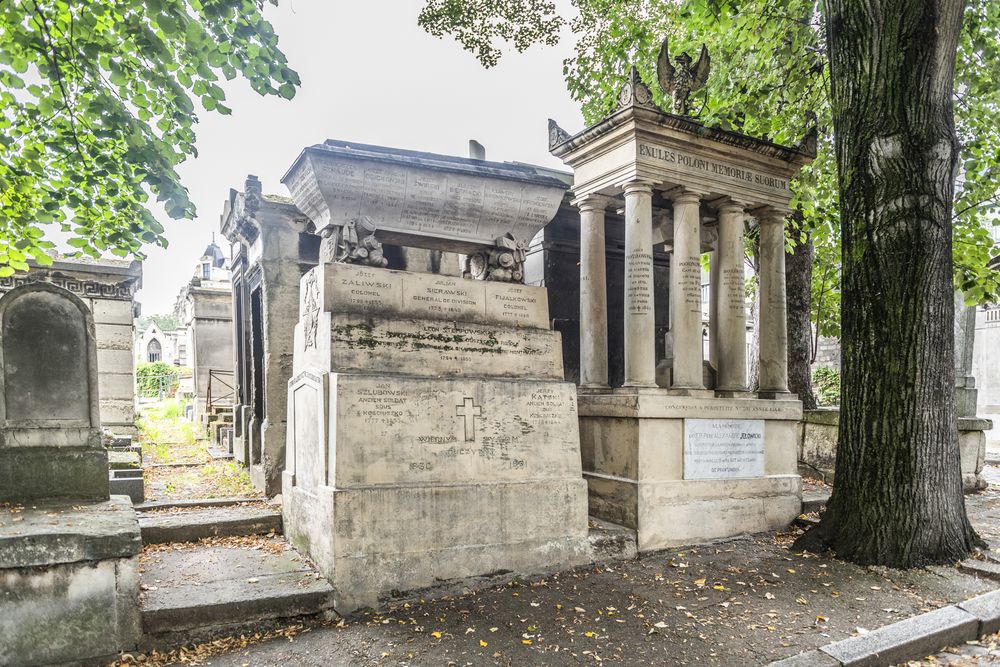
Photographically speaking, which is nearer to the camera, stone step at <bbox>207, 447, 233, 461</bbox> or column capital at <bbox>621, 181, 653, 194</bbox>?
column capital at <bbox>621, 181, 653, 194</bbox>

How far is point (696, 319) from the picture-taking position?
661 centimetres

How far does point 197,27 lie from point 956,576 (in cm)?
725

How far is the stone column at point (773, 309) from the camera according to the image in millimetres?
7328

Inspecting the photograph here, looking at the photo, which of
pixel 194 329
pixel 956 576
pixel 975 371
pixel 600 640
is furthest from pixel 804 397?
pixel 975 371

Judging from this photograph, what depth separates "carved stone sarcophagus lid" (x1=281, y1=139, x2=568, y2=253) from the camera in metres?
5.06

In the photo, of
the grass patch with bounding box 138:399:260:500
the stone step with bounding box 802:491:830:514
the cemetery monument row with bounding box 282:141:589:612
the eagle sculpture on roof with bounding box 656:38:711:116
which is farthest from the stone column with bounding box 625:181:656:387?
the grass patch with bounding box 138:399:260:500

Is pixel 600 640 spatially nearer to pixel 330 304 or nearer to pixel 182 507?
pixel 330 304

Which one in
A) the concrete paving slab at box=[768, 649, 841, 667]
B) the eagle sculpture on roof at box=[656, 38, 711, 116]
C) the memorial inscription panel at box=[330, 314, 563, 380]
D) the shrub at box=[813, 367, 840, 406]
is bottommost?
the concrete paving slab at box=[768, 649, 841, 667]

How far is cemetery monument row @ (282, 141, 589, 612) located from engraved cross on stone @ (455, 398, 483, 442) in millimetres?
12

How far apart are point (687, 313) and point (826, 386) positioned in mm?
14286

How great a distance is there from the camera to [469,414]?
5.14 meters

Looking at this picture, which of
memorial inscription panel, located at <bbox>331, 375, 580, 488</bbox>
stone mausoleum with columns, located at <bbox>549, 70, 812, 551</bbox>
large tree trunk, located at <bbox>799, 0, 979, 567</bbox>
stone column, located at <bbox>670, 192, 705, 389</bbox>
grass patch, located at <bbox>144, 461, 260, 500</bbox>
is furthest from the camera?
grass patch, located at <bbox>144, 461, 260, 500</bbox>

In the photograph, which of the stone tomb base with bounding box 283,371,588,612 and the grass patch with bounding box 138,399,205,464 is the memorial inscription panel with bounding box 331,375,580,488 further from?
the grass patch with bounding box 138,399,205,464

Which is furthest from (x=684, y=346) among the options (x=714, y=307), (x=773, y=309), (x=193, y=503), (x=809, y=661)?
(x=193, y=503)
